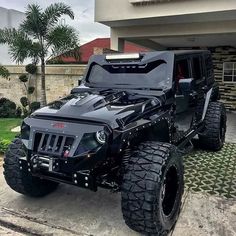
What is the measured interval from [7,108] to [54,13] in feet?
14.7

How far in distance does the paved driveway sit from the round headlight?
113cm

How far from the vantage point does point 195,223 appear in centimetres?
377

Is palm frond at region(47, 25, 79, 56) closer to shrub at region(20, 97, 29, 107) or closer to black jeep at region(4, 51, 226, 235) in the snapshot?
shrub at region(20, 97, 29, 107)

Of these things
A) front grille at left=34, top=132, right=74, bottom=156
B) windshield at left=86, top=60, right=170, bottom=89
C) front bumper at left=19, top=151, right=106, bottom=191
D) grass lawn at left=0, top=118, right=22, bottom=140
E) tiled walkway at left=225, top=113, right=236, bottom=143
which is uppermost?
windshield at left=86, top=60, right=170, bottom=89

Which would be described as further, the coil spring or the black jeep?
the coil spring

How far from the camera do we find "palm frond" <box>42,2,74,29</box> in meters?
11.3

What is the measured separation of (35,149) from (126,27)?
292 inches

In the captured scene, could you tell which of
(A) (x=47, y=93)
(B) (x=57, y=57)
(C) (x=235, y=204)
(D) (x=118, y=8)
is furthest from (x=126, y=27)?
(C) (x=235, y=204)

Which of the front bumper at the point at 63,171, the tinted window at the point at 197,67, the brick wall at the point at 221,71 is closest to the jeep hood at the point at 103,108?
the front bumper at the point at 63,171

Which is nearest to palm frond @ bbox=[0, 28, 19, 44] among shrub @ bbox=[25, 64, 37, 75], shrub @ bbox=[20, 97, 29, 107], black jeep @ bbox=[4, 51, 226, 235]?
shrub @ bbox=[25, 64, 37, 75]

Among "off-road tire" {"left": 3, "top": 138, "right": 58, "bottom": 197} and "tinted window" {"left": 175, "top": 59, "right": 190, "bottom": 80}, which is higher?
"tinted window" {"left": 175, "top": 59, "right": 190, "bottom": 80}

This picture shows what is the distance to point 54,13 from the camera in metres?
11.4

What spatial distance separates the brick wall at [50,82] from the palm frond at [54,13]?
174cm

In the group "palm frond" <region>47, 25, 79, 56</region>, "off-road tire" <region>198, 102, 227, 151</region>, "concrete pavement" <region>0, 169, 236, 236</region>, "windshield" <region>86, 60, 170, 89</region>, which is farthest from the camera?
"palm frond" <region>47, 25, 79, 56</region>
